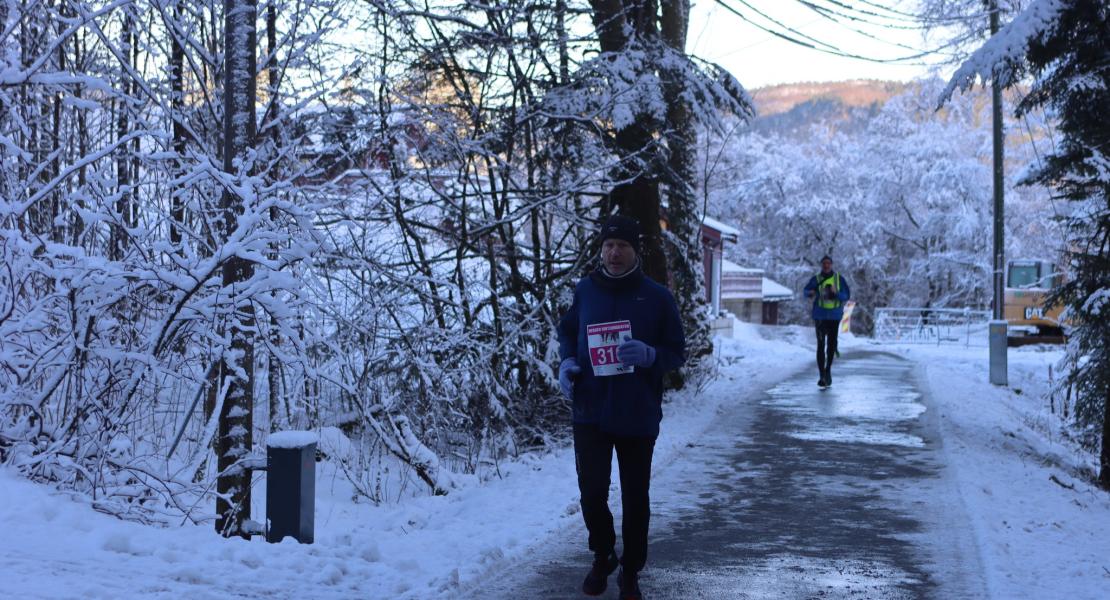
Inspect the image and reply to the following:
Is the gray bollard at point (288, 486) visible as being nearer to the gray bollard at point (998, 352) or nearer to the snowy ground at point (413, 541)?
the snowy ground at point (413, 541)

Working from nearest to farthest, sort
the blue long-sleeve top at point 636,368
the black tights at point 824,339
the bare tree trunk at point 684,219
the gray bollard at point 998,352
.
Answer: the blue long-sleeve top at point 636,368
the bare tree trunk at point 684,219
the black tights at point 824,339
the gray bollard at point 998,352

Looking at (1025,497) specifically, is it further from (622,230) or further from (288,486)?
(288,486)

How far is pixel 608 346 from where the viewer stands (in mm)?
5277

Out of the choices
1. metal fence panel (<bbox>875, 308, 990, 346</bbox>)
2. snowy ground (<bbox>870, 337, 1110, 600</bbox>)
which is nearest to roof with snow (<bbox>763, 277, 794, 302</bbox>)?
metal fence panel (<bbox>875, 308, 990, 346</bbox>)

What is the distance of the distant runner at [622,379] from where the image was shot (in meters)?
5.25

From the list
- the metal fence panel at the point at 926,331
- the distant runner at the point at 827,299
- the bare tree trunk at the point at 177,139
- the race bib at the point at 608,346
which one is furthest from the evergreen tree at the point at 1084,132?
the metal fence panel at the point at 926,331

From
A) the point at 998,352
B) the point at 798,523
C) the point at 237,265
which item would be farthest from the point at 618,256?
the point at 998,352

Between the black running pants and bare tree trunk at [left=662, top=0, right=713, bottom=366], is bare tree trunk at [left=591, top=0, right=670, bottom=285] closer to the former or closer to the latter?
bare tree trunk at [left=662, top=0, right=713, bottom=366]

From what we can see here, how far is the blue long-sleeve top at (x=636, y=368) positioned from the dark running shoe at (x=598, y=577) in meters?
0.74

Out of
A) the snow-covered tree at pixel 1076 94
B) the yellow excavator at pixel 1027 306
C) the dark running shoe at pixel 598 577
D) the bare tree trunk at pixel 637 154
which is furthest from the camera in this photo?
the yellow excavator at pixel 1027 306

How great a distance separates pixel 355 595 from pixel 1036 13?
8.26 meters

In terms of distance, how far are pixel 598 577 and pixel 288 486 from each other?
189 cm

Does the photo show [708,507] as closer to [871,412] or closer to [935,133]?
[871,412]

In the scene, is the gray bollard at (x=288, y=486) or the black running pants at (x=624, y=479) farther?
the gray bollard at (x=288, y=486)
